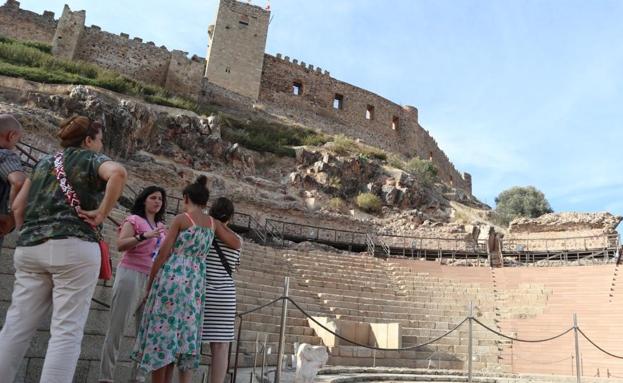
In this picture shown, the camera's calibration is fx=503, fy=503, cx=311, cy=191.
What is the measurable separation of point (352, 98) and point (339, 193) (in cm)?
1477

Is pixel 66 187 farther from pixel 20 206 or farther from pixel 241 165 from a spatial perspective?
pixel 241 165

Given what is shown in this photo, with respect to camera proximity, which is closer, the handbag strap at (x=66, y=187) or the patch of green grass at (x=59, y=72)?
the handbag strap at (x=66, y=187)

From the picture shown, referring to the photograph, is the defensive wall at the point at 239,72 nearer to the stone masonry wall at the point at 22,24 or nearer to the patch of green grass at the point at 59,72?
the stone masonry wall at the point at 22,24

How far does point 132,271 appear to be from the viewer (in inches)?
151

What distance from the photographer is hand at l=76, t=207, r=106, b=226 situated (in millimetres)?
2674

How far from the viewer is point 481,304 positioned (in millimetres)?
13203

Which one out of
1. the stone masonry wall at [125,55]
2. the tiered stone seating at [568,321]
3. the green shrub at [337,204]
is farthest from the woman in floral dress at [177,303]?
the stone masonry wall at [125,55]

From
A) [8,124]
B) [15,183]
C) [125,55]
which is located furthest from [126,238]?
[125,55]

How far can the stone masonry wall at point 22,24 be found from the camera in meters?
27.5

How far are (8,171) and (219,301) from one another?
5.35 ft

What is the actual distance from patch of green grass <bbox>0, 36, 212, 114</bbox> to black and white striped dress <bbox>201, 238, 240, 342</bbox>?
20459 mm

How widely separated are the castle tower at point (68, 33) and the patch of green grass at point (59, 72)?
0.56 meters

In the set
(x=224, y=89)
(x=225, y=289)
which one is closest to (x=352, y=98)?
(x=224, y=89)

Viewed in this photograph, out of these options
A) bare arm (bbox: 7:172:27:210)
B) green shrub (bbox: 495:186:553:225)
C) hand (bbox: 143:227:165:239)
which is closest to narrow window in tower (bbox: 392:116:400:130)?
green shrub (bbox: 495:186:553:225)
